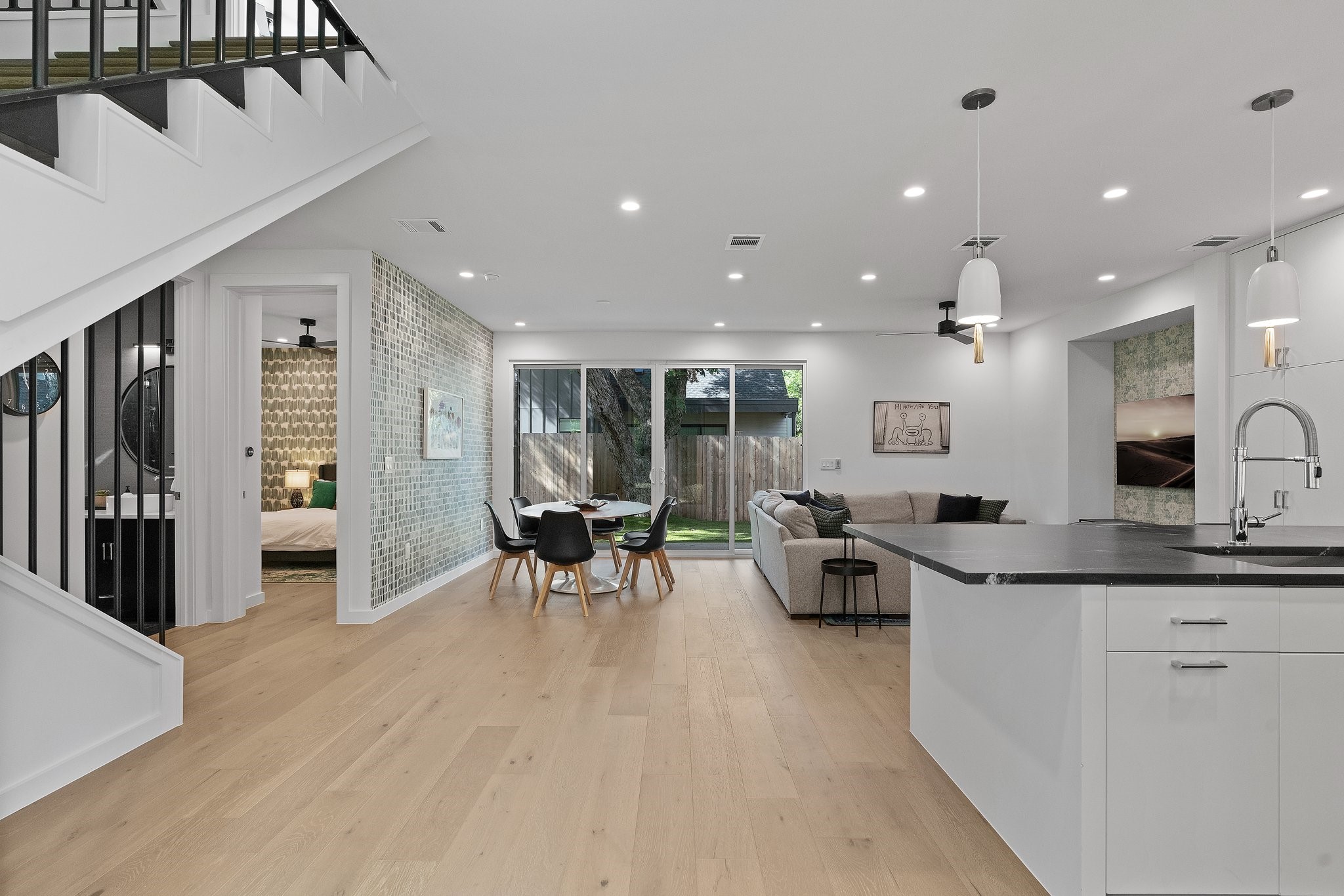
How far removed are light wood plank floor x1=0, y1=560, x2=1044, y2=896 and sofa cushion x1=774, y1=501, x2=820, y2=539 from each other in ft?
3.85

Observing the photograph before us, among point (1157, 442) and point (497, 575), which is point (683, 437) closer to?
point (497, 575)

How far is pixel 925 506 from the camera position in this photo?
7391 millimetres

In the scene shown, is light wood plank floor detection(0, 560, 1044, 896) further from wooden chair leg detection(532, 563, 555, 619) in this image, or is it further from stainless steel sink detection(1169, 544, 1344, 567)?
stainless steel sink detection(1169, 544, 1344, 567)

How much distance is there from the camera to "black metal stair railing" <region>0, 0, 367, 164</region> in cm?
158

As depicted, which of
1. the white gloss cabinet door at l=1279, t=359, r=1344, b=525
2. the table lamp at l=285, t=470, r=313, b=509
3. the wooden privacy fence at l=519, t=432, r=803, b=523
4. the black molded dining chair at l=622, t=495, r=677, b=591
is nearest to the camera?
the white gloss cabinet door at l=1279, t=359, r=1344, b=525

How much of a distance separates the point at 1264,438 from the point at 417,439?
20.3ft

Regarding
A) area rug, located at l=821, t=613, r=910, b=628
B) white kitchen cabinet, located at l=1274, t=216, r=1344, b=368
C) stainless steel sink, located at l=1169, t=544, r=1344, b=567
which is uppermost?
white kitchen cabinet, located at l=1274, t=216, r=1344, b=368

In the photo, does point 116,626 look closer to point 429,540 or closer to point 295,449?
point 429,540

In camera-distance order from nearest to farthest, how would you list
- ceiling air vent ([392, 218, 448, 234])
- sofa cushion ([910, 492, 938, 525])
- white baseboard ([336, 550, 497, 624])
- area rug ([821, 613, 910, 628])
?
1. ceiling air vent ([392, 218, 448, 234])
2. white baseboard ([336, 550, 497, 624])
3. area rug ([821, 613, 910, 628])
4. sofa cushion ([910, 492, 938, 525])

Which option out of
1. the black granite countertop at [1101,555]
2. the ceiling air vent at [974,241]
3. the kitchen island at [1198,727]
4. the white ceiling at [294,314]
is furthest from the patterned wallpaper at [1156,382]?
the white ceiling at [294,314]

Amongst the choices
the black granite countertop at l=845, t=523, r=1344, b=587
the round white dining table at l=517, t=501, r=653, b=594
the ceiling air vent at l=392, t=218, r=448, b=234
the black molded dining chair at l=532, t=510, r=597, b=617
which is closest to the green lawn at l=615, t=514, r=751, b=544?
the round white dining table at l=517, t=501, r=653, b=594

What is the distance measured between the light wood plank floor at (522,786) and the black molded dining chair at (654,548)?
5.24 ft

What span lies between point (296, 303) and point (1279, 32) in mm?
7070

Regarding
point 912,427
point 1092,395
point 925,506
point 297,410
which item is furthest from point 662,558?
point 297,410
